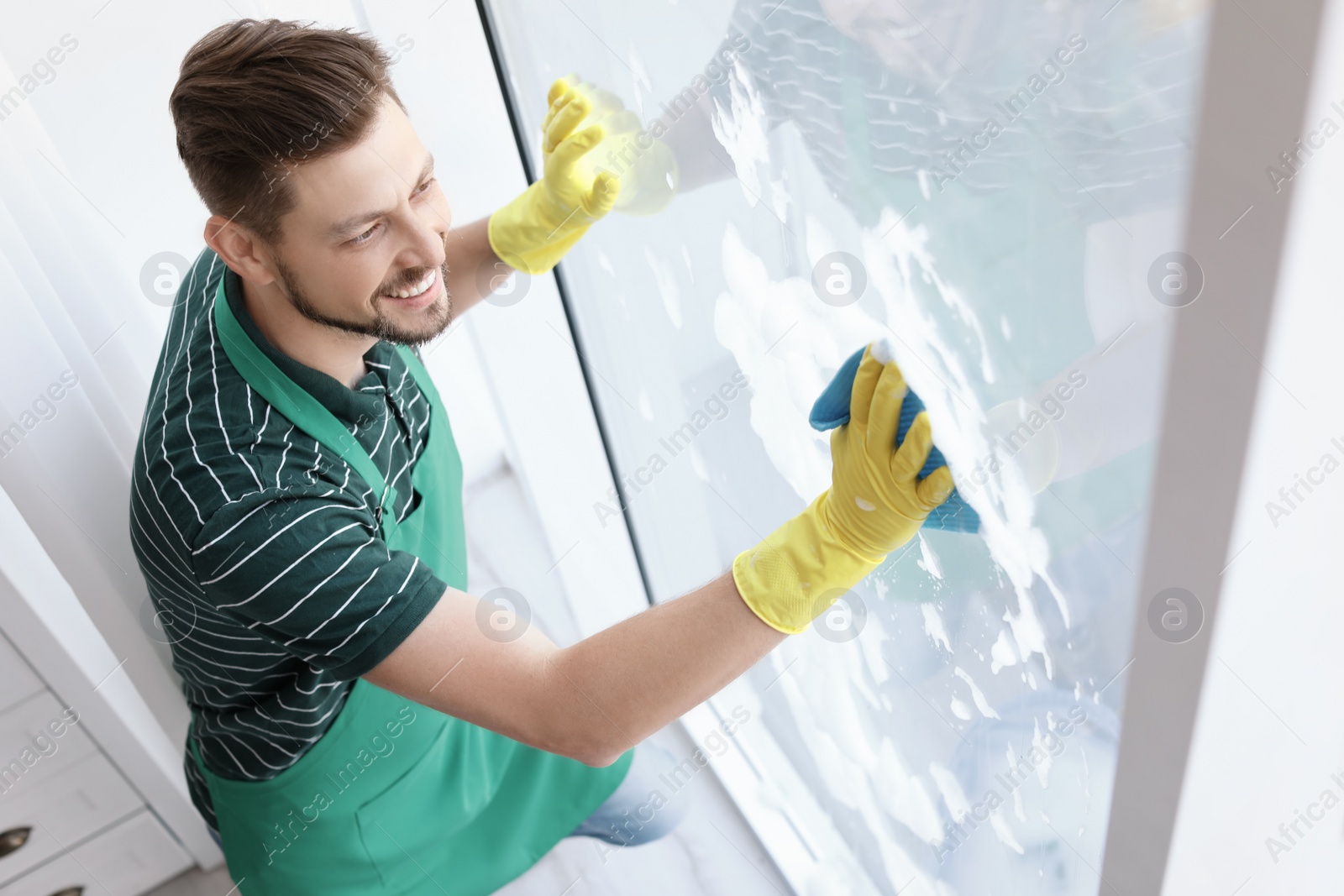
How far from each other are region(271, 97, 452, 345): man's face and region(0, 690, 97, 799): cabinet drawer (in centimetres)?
83

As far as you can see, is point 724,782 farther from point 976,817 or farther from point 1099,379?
point 1099,379

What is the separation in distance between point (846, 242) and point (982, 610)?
1.01 ft

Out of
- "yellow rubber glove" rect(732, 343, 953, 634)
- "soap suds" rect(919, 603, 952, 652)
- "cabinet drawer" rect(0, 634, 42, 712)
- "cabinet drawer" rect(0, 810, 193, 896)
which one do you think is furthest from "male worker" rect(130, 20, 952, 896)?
"cabinet drawer" rect(0, 810, 193, 896)

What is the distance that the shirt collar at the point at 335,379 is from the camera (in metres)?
1.00

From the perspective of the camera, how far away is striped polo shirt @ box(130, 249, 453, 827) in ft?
2.79

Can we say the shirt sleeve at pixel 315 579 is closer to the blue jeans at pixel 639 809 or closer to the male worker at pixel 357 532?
the male worker at pixel 357 532

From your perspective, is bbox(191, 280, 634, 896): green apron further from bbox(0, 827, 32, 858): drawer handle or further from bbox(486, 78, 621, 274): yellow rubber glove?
bbox(0, 827, 32, 858): drawer handle

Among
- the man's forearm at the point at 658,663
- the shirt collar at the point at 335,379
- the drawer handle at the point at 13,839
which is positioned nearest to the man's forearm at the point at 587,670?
the man's forearm at the point at 658,663

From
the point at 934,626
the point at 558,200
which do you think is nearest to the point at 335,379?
the point at 558,200

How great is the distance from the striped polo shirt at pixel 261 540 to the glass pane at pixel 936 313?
0.38 metres

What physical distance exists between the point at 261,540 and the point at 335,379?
0.25 m

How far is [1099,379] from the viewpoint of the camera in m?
0.55

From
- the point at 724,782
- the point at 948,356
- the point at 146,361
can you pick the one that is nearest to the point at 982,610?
the point at 948,356

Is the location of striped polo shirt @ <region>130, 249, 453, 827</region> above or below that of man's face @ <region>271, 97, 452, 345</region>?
below
